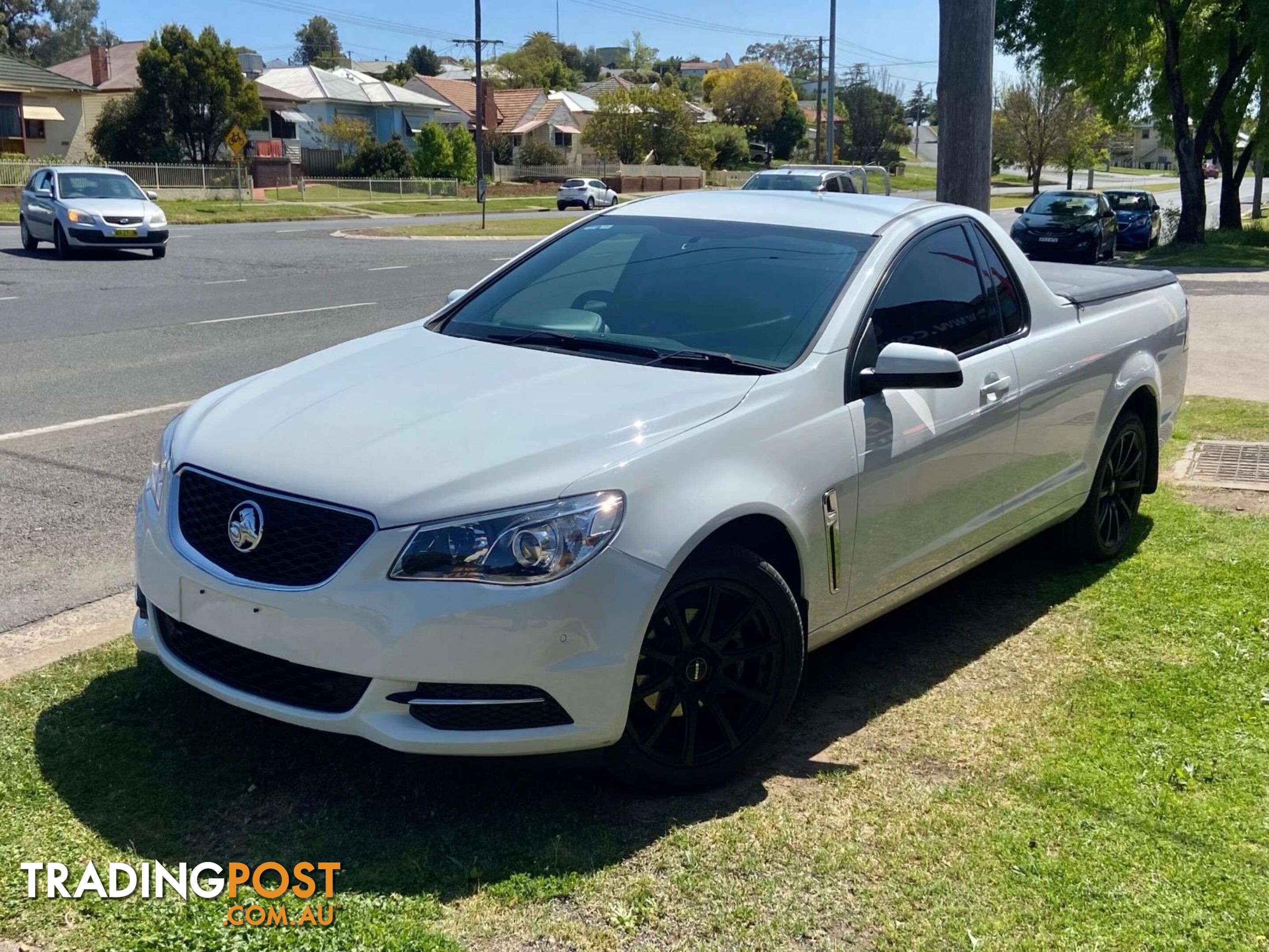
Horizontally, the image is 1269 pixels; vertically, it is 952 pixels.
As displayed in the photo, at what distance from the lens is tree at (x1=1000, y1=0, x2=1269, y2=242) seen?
25781mm

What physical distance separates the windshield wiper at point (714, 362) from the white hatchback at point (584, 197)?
50.7 m

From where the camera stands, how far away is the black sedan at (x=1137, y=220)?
3130 centimetres

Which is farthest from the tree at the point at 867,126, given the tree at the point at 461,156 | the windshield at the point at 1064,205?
the windshield at the point at 1064,205

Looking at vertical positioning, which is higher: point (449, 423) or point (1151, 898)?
point (449, 423)

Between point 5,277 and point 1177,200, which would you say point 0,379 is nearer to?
point 5,277

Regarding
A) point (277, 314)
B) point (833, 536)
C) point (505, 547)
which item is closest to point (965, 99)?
point (833, 536)

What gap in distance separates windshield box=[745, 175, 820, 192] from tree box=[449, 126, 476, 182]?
152ft

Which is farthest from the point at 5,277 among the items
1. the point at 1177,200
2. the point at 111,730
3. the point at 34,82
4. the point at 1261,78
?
the point at 1177,200

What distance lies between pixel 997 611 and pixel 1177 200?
6058 cm

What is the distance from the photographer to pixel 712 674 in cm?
374

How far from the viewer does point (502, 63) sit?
134250 mm

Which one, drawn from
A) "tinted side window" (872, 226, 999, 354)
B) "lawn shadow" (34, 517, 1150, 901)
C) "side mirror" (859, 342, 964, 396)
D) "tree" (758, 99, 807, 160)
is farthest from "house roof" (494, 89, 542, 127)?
"lawn shadow" (34, 517, 1150, 901)

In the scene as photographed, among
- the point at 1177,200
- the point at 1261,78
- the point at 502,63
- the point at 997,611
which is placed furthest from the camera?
the point at 502,63

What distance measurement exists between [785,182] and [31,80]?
4452 cm
